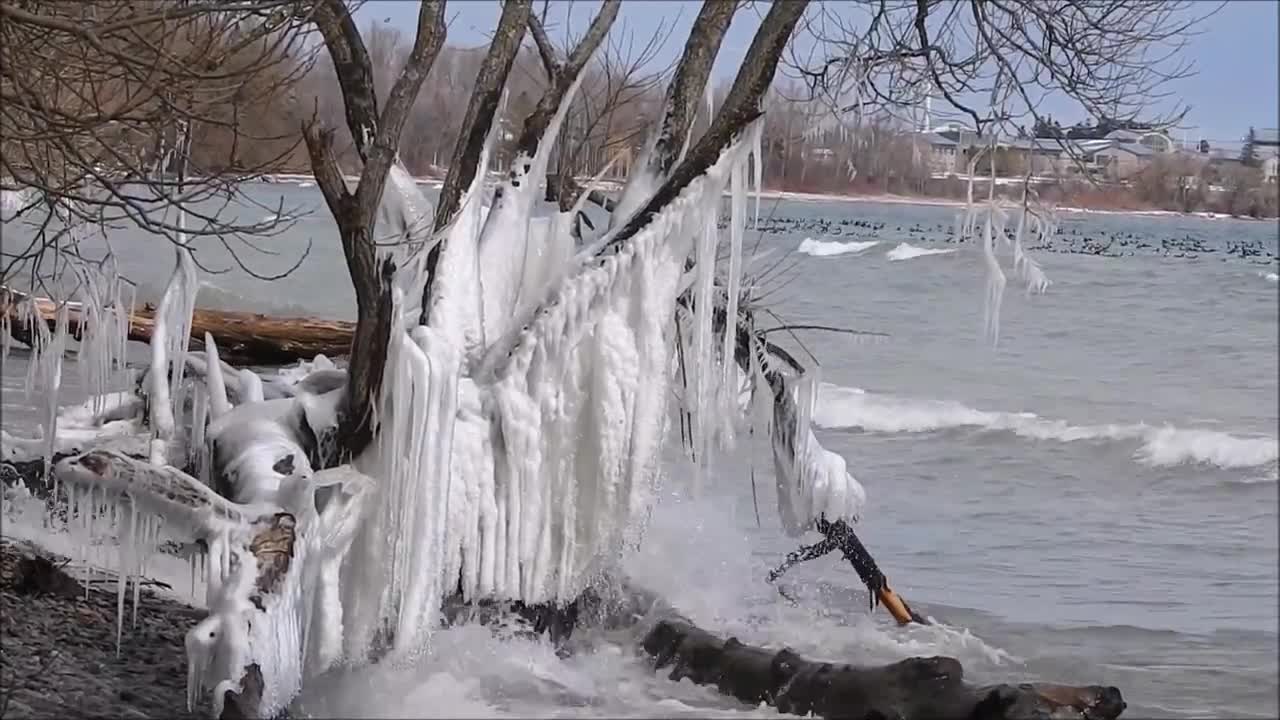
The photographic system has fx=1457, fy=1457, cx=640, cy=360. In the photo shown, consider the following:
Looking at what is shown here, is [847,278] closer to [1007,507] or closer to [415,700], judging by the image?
[1007,507]

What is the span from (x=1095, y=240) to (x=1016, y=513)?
1914 cm

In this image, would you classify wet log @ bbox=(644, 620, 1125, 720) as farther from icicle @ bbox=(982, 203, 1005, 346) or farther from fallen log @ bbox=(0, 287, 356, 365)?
fallen log @ bbox=(0, 287, 356, 365)

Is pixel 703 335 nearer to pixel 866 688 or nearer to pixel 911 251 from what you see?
pixel 866 688

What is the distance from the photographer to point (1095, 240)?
30.9m

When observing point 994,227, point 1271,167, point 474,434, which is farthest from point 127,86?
point 1271,167

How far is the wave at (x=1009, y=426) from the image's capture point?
15.0 metres

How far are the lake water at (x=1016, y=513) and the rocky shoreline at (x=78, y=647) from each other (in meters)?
0.83

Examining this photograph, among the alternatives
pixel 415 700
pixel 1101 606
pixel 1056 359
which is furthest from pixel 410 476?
pixel 1056 359

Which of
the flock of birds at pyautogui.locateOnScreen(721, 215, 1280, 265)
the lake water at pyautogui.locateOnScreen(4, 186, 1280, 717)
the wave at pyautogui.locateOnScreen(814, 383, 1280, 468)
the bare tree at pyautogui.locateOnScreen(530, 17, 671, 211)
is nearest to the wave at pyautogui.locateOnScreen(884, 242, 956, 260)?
the flock of birds at pyautogui.locateOnScreen(721, 215, 1280, 265)

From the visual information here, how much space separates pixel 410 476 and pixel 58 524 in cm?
384

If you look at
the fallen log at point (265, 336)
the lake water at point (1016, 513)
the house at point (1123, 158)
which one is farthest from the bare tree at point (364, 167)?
the house at point (1123, 158)

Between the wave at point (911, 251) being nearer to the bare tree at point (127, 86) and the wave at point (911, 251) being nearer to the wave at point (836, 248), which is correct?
the wave at point (836, 248)

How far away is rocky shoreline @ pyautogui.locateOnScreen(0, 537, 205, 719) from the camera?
5.96m

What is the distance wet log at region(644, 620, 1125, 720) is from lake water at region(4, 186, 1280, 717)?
0.15m
